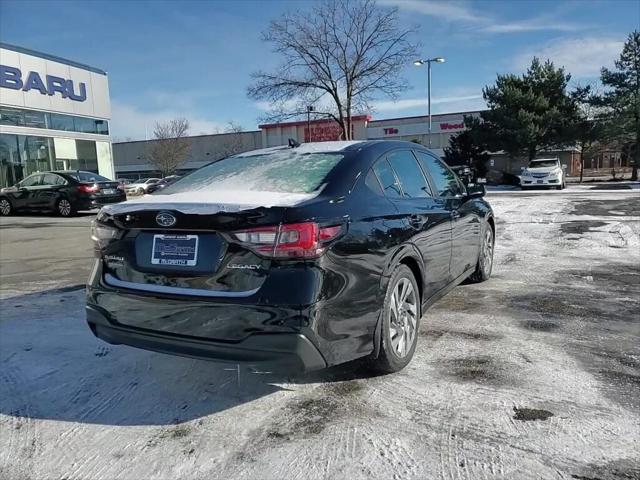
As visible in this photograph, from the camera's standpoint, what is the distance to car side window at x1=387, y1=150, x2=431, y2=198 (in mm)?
3836

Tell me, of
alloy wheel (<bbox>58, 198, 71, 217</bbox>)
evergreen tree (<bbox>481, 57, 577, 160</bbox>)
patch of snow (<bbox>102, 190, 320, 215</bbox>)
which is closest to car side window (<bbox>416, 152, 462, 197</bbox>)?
patch of snow (<bbox>102, 190, 320, 215</bbox>)

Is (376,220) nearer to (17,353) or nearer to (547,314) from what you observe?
(547,314)

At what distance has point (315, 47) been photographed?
3209 cm

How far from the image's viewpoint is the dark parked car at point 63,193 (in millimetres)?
15344

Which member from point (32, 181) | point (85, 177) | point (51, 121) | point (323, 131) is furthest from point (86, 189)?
point (323, 131)

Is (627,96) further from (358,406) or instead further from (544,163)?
(358,406)

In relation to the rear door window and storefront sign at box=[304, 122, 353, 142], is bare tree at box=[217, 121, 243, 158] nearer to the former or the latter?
storefront sign at box=[304, 122, 353, 142]

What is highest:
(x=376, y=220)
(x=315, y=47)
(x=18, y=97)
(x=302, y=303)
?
(x=315, y=47)

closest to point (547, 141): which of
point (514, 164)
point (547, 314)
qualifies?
point (514, 164)

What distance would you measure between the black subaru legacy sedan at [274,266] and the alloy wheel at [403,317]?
13 mm

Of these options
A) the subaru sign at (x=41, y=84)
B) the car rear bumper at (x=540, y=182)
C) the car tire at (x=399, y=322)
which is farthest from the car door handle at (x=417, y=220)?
the car rear bumper at (x=540, y=182)

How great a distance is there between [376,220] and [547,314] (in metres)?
2.36

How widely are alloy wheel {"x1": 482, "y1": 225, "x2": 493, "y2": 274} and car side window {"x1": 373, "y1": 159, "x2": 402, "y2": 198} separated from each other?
235 cm

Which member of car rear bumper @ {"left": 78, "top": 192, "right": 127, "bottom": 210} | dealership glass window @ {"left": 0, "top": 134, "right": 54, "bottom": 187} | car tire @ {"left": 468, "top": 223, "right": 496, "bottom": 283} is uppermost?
dealership glass window @ {"left": 0, "top": 134, "right": 54, "bottom": 187}
